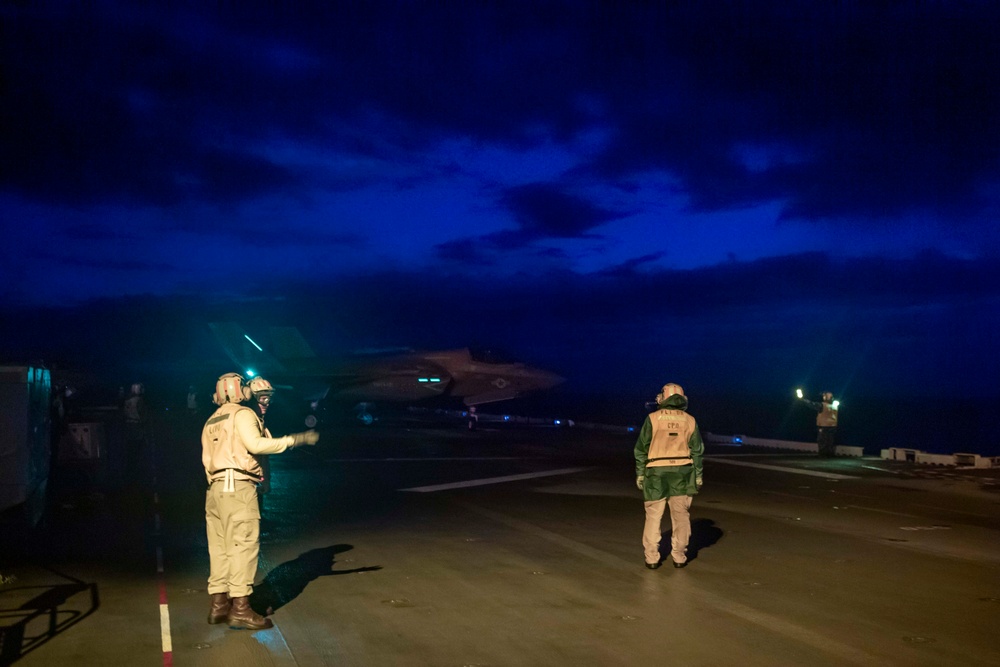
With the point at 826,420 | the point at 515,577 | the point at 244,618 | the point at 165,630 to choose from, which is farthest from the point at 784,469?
the point at 165,630

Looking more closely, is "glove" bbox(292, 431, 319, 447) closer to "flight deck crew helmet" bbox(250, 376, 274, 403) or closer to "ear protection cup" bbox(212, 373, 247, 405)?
"ear protection cup" bbox(212, 373, 247, 405)

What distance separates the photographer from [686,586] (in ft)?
29.3

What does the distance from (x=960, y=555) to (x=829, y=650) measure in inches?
197

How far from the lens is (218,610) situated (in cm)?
746

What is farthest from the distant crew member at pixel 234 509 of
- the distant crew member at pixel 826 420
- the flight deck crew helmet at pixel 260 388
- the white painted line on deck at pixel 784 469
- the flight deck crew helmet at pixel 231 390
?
the distant crew member at pixel 826 420

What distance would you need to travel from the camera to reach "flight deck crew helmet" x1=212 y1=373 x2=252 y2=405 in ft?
25.0

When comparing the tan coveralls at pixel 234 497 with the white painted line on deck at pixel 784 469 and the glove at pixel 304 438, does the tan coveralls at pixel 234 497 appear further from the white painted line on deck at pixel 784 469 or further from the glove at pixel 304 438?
the white painted line on deck at pixel 784 469

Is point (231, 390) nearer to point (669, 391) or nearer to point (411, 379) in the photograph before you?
point (669, 391)

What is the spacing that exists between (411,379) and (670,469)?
97.1 ft

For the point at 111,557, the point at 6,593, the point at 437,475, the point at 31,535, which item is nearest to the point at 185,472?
the point at 437,475

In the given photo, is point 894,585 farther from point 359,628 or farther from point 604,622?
point 359,628

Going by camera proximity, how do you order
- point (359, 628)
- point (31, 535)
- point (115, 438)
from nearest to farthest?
point (359, 628) → point (31, 535) → point (115, 438)

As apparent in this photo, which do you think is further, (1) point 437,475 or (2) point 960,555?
(1) point 437,475

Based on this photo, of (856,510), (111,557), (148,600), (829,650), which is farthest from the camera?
(856,510)
